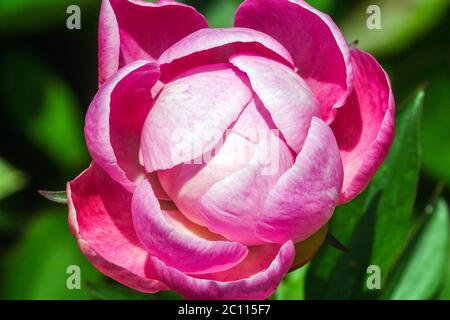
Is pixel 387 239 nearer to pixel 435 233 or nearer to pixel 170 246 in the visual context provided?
pixel 435 233

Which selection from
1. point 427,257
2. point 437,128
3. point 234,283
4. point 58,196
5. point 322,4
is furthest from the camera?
point 437,128

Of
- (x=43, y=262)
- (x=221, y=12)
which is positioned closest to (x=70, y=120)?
(x=43, y=262)

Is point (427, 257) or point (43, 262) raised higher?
point (427, 257)

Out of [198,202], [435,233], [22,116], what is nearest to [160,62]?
[198,202]

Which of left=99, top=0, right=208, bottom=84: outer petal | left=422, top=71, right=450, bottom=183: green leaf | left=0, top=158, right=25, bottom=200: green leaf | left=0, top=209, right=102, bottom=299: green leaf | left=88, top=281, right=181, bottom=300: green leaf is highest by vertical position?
left=99, top=0, right=208, bottom=84: outer petal

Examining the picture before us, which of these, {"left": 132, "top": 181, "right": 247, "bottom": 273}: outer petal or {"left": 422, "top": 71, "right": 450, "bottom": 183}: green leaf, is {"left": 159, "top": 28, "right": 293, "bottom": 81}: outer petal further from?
{"left": 422, "top": 71, "right": 450, "bottom": 183}: green leaf

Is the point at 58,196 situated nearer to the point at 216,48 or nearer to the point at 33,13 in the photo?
the point at 216,48

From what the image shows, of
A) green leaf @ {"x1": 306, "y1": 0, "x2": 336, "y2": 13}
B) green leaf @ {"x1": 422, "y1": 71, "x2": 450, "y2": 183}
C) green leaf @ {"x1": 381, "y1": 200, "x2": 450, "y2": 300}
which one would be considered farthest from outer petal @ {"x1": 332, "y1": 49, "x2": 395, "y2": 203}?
green leaf @ {"x1": 422, "y1": 71, "x2": 450, "y2": 183}
